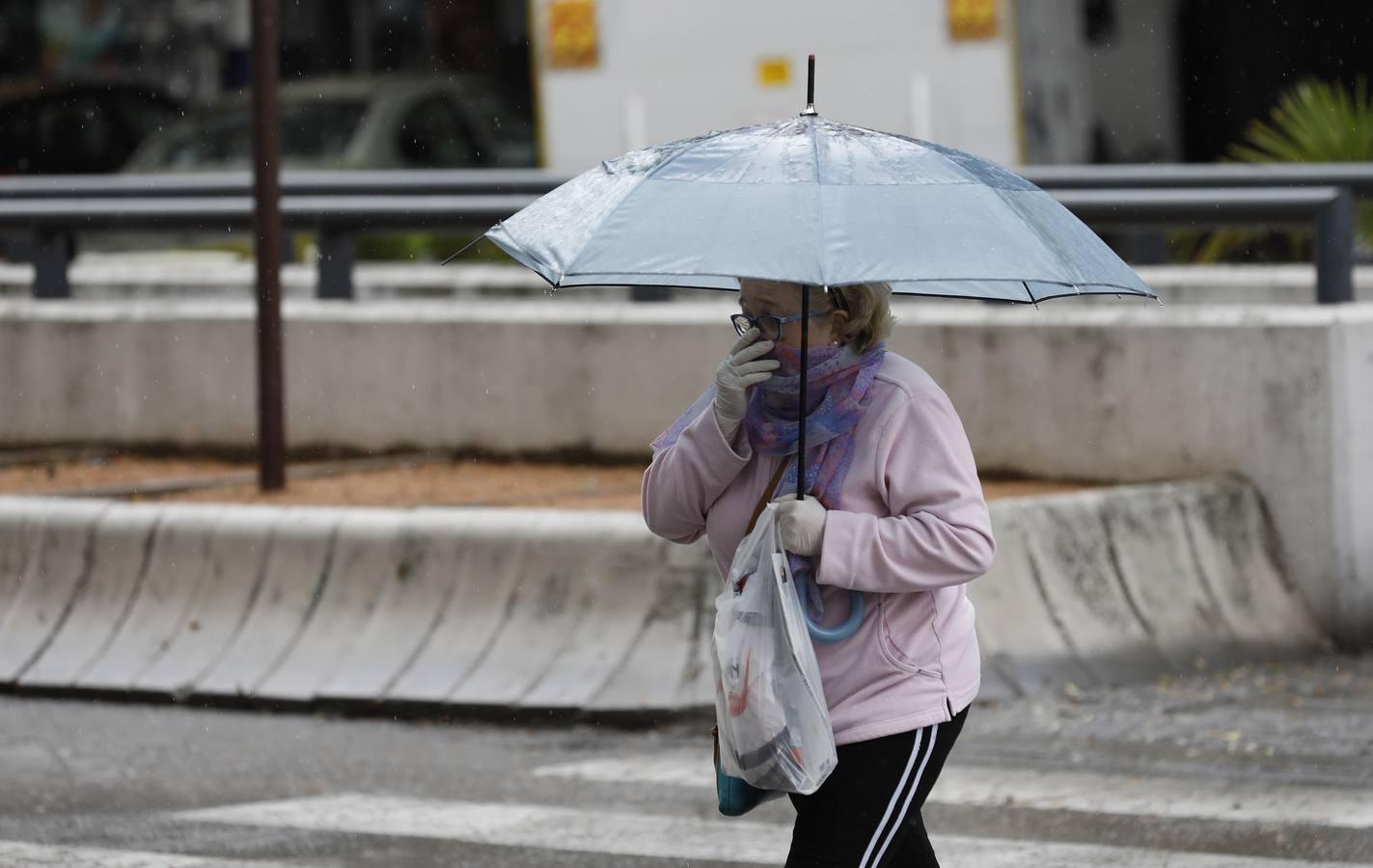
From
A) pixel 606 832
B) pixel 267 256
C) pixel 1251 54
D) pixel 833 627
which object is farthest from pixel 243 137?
pixel 833 627

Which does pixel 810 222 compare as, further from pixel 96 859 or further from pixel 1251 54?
pixel 1251 54

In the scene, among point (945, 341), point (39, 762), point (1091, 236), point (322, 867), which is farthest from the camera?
point (945, 341)

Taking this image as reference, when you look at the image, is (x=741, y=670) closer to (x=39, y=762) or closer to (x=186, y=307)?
(x=39, y=762)

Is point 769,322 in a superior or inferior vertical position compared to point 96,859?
superior

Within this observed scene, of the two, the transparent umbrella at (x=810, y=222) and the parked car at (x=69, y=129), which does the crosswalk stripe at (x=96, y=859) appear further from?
the parked car at (x=69, y=129)

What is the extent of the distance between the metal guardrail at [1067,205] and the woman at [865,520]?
5108 millimetres

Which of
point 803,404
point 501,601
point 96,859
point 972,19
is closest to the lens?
point 803,404

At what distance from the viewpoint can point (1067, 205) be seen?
31.6 ft

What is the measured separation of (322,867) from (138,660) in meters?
2.62

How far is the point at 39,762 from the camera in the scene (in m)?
7.28

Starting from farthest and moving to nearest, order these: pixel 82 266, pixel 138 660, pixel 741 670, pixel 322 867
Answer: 1. pixel 82 266
2. pixel 138 660
3. pixel 322 867
4. pixel 741 670

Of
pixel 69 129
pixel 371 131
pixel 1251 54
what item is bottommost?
pixel 371 131

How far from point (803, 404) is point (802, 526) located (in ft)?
0.68

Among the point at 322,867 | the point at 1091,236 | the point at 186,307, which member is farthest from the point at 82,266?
the point at 1091,236
